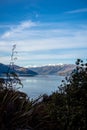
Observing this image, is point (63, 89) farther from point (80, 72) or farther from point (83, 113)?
point (83, 113)

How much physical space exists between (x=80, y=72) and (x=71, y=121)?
4.75ft

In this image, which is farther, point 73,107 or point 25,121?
point 73,107

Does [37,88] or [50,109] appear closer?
[50,109]

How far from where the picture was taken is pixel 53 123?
24.0 feet

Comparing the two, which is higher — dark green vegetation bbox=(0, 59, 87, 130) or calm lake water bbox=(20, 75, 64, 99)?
dark green vegetation bbox=(0, 59, 87, 130)

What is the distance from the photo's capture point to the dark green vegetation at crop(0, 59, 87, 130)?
21.1 ft

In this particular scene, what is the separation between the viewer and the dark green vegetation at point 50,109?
6.43m

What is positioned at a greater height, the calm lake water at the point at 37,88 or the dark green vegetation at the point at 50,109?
the dark green vegetation at the point at 50,109

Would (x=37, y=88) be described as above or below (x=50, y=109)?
below

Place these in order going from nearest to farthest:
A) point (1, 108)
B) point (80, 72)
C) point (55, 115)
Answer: point (1, 108) < point (55, 115) < point (80, 72)

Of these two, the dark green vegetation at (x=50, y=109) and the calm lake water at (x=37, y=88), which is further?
the calm lake water at (x=37, y=88)

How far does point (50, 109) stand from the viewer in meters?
7.68

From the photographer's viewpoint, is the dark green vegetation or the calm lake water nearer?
the dark green vegetation

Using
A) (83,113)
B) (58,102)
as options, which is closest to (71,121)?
(83,113)
